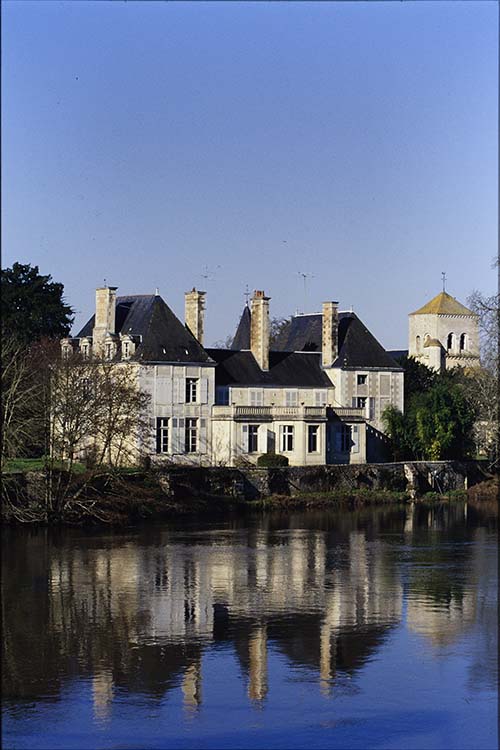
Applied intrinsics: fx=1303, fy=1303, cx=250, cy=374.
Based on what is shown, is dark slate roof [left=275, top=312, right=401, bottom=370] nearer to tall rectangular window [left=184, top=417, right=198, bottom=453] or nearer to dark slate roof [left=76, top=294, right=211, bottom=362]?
dark slate roof [left=76, top=294, right=211, bottom=362]

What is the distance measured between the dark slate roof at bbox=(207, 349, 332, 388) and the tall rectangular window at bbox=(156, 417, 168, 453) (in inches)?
112

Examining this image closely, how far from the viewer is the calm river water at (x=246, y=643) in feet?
51.8

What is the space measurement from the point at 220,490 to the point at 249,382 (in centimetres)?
573

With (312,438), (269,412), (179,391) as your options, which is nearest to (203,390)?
(179,391)

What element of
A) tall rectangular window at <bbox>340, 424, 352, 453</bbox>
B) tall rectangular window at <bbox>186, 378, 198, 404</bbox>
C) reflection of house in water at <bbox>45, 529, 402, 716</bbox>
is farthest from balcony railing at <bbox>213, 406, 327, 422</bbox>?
reflection of house in water at <bbox>45, 529, 402, 716</bbox>

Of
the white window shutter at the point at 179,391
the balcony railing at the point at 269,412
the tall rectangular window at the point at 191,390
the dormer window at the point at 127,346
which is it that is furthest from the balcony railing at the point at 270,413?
the dormer window at the point at 127,346

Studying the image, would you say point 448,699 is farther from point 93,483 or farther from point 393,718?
point 93,483

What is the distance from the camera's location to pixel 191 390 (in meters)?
43.3

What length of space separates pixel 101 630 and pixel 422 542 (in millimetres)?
12860

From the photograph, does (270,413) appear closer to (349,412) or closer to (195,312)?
(349,412)

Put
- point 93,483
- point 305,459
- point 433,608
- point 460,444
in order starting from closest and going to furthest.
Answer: point 433,608, point 93,483, point 305,459, point 460,444

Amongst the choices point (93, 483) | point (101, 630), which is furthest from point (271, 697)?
point (93, 483)

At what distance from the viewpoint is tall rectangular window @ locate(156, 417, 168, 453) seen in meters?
42.2

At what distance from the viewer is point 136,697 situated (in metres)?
17.0
